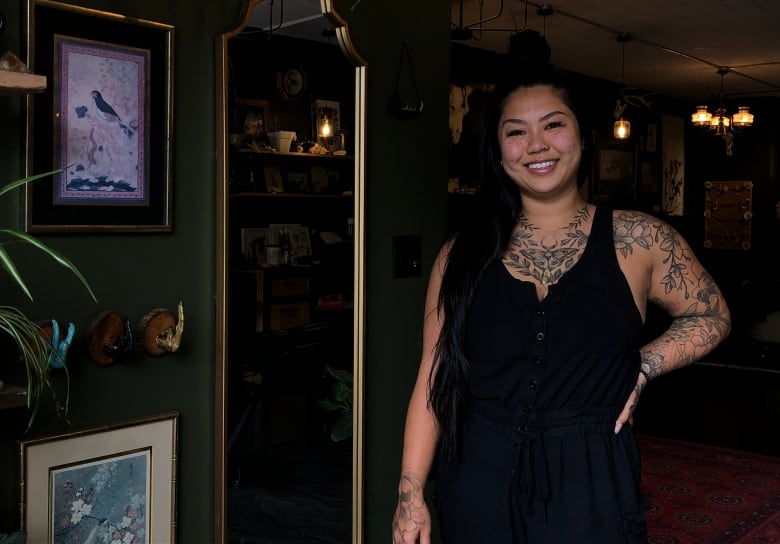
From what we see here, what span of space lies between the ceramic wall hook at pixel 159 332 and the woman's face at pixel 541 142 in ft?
2.85

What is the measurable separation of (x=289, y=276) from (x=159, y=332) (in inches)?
16.3

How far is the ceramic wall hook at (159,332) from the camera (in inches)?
79.6

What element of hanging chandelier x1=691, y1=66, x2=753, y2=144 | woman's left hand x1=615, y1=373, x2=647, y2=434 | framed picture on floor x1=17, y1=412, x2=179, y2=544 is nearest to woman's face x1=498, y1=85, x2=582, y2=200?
woman's left hand x1=615, y1=373, x2=647, y2=434

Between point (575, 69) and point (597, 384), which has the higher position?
point (575, 69)

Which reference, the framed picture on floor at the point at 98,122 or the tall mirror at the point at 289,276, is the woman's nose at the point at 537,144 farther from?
the framed picture on floor at the point at 98,122

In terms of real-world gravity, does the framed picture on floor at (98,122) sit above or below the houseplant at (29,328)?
above

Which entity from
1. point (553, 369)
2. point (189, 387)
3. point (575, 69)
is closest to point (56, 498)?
point (189, 387)

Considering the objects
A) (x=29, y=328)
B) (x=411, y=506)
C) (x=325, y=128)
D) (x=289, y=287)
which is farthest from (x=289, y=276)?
(x=29, y=328)

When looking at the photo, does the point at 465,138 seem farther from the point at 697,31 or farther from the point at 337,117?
the point at 337,117

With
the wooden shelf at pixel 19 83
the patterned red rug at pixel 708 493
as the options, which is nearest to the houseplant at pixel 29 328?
the wooden shelf at pixel 19 83

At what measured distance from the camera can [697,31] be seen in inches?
263

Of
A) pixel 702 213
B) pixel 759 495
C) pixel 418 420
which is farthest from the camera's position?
pixel 702 213

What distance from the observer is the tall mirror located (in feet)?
7.22

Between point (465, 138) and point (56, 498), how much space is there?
16.1ft
